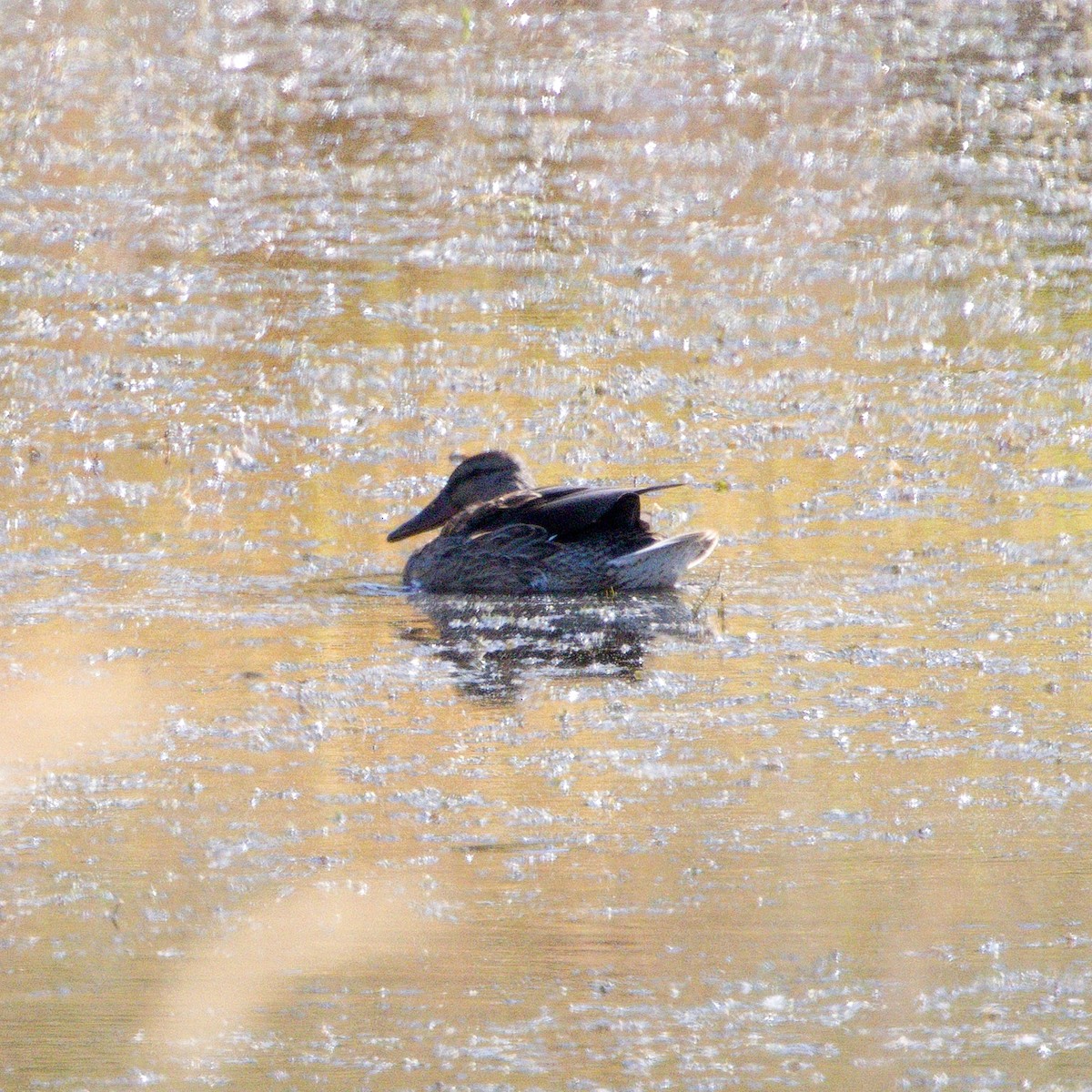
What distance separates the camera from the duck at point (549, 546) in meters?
8.04

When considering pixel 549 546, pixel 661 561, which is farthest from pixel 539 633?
pixel 549 546

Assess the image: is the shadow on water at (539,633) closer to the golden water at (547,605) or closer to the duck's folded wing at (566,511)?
the golden water at (547,605)

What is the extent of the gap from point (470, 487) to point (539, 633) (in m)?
1.48

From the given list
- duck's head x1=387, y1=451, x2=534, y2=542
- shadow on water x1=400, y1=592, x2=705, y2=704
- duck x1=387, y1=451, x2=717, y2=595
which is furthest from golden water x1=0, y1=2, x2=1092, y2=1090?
duck's head x1=387, y1=451, x2=534, y2=542

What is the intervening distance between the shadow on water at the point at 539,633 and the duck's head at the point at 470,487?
60 cm

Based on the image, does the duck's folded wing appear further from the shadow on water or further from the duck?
the shadow on water

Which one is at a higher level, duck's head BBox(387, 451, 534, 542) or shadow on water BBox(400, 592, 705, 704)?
duck's head BBox(387, 451, 534, 542)

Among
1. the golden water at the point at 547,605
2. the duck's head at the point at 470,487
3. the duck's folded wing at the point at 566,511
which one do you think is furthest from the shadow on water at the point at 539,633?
the duck's head at the point at 470,487

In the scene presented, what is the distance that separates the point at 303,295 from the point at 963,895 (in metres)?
7.53

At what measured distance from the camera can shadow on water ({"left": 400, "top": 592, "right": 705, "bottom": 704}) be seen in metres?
6.80

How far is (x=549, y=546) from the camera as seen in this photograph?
838 cm

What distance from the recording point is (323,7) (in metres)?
20.3

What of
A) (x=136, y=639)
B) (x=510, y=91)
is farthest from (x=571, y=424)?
(x=510, y=91)

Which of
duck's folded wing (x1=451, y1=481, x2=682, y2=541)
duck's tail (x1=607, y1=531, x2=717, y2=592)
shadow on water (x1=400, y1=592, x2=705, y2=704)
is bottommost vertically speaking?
shadow on water (x1=400, y1=592, x2=705, y2=704)
